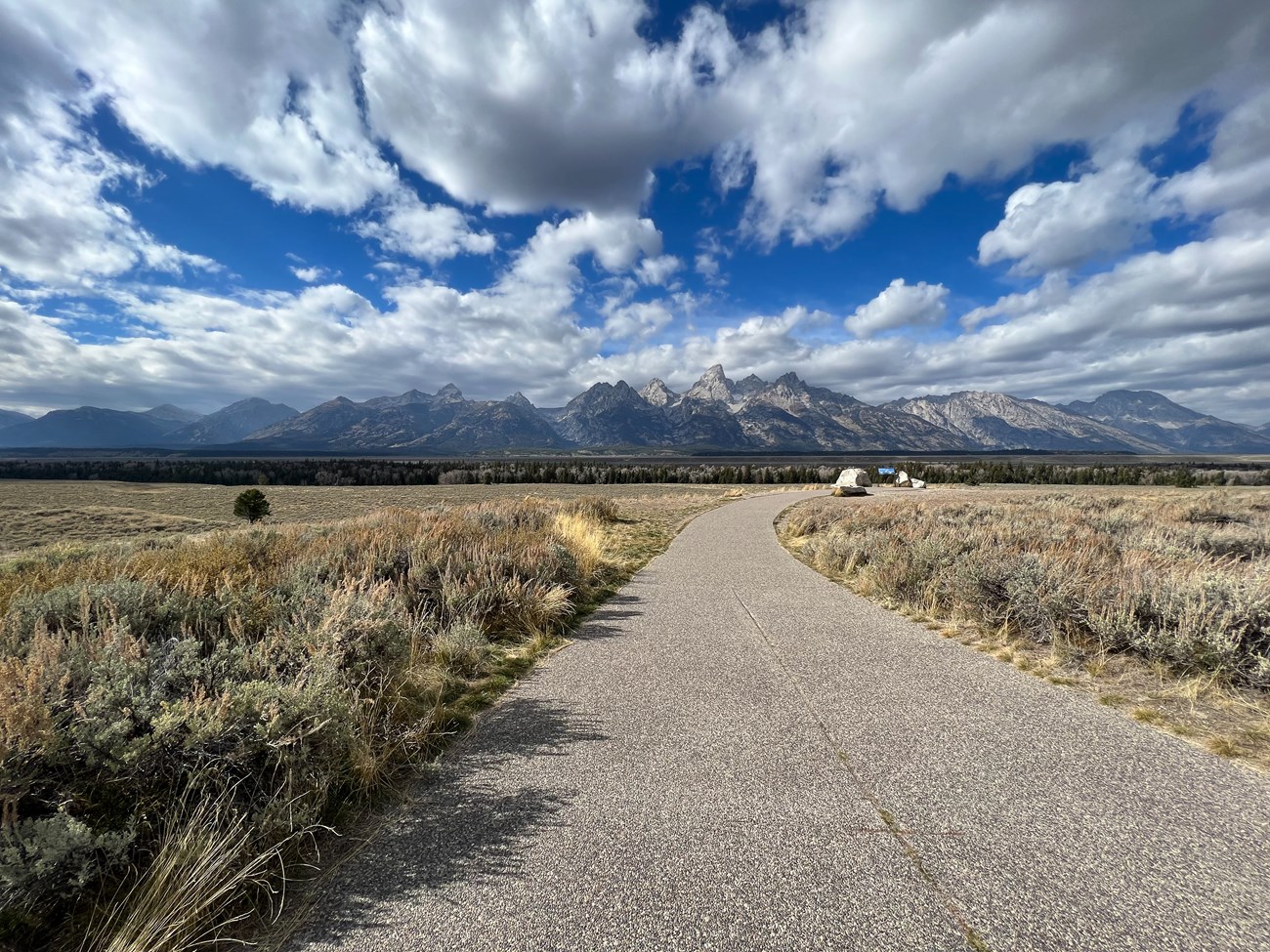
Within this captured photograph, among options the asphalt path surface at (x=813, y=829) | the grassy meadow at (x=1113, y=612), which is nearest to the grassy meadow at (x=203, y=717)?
the asphalt path surface at (x=813, y=829)

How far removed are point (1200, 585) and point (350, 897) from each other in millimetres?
8438

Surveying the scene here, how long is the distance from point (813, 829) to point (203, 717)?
366 centimetres

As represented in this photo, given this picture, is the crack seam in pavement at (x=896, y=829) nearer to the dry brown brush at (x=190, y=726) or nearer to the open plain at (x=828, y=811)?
the open plain at (x=828, y=811)

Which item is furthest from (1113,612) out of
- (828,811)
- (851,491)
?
(851,491)

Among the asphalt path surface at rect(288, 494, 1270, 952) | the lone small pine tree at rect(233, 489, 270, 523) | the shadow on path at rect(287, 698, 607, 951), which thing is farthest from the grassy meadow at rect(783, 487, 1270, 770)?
the lone small pine tree at rect(233, 489, 270, 523)

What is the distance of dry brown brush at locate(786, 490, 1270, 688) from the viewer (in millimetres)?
5207

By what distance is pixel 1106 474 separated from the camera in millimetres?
68750

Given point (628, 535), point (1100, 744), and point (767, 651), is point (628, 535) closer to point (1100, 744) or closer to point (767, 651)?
point (767, 651)

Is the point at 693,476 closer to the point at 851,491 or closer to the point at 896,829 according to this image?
the point at 851,491

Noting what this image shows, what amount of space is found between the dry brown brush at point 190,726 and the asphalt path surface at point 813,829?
0.50 meters

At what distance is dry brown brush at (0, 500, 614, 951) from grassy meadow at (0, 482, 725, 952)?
0.01 meters

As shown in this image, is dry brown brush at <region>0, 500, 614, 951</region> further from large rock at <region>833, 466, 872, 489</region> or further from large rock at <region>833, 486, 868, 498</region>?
large rock at <region>833, 466, 872, 489</region>

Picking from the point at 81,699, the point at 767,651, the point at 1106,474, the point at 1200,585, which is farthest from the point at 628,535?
the point at 1106,474

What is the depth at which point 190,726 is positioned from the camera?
2967 mm
